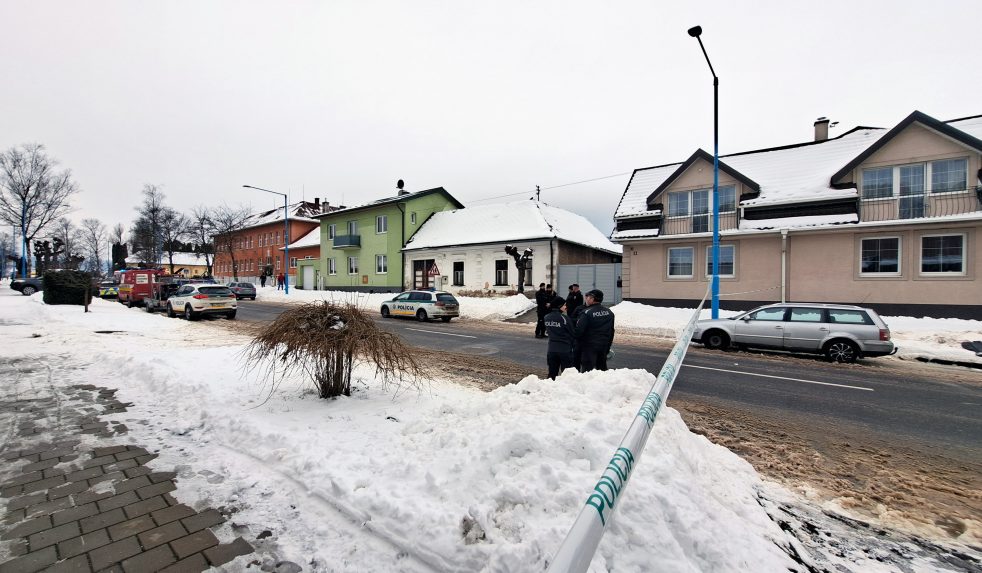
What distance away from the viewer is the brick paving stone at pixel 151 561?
2.45m

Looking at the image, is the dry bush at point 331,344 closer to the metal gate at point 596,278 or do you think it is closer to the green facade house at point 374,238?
the metal gate at point 596,278

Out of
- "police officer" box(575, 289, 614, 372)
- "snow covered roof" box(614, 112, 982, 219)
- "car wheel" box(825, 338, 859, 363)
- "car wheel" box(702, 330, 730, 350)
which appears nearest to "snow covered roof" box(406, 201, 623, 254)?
"snow covered roof" box(614, 112, 982, 219)

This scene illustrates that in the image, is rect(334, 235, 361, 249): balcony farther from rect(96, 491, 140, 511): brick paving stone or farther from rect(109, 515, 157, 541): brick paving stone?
rect(109, 515, 157, 541): brick paving stone

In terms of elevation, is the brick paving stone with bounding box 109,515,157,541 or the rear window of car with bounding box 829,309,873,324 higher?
the rear window of car with bounding box 829,309,873,324

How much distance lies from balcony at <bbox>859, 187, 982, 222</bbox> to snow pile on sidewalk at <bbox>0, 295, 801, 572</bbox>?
18.9m

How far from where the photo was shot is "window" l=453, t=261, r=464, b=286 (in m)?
30.8

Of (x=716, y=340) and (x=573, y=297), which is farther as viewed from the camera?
(x=716, y=340)

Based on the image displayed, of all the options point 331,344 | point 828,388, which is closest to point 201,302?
point 331,344

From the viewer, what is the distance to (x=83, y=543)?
2.65 meters

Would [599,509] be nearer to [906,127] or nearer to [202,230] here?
[906,127]

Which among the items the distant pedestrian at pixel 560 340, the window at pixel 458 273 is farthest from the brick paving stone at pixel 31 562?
the window at pixel 458 273

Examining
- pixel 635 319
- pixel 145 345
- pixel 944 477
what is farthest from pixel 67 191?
pixel 944 477

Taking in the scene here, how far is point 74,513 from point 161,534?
0.82 metres

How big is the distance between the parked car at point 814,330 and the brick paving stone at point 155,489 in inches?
495
